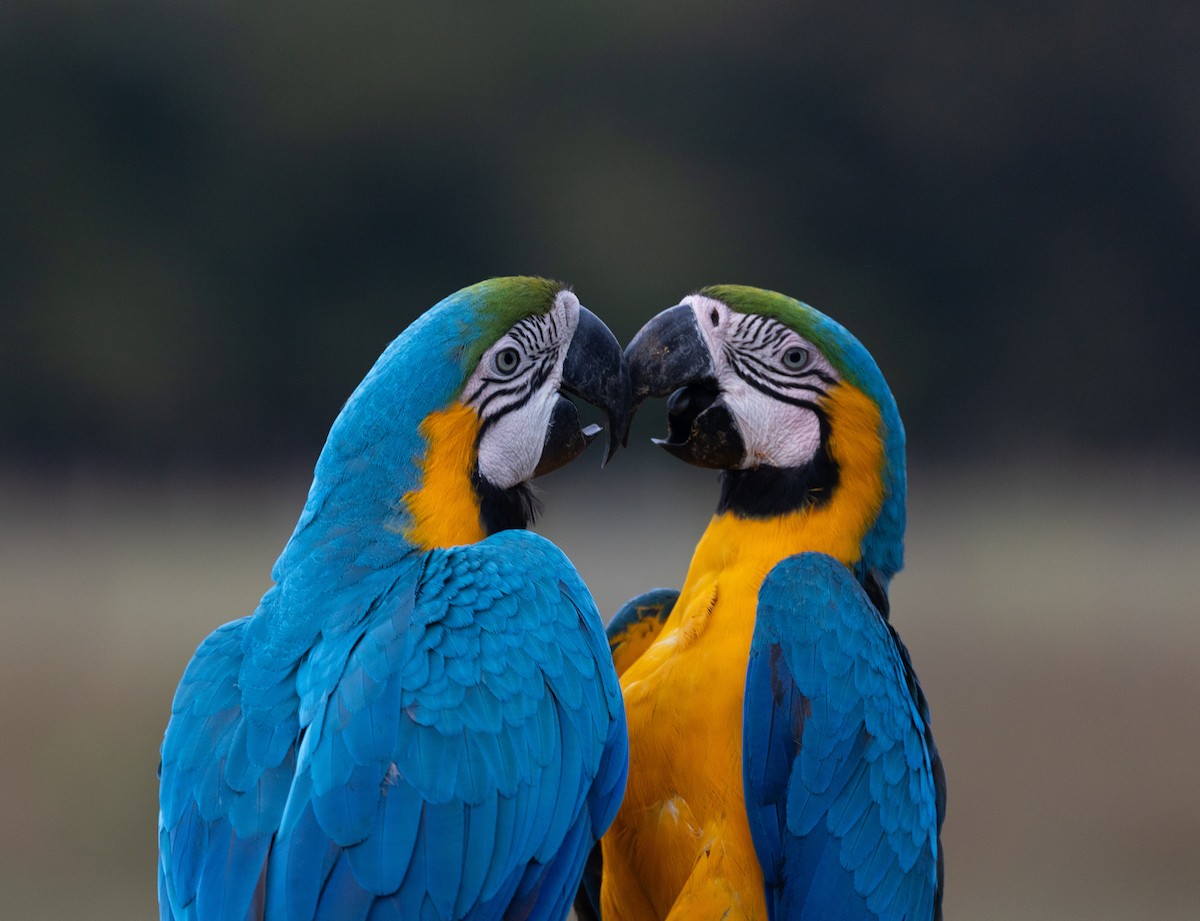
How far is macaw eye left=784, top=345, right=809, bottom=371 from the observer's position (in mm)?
1795

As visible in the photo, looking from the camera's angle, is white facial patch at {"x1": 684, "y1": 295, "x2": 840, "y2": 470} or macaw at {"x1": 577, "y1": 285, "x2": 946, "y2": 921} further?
white facial patch at {"x1": 684, "y1": 295, "x2": 840, "y2": 470}

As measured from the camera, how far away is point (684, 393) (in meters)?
1.90

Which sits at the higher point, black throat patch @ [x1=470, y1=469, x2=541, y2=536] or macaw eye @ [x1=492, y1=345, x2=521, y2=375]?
macaw eye @ [x1=492, y1=345, x2=521, y2=375]

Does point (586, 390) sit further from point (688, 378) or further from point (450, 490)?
point (450, 490)

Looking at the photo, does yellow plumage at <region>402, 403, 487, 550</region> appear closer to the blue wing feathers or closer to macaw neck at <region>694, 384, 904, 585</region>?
the blue wing feathers

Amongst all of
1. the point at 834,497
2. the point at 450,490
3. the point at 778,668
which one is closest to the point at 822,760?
the point at 778,668

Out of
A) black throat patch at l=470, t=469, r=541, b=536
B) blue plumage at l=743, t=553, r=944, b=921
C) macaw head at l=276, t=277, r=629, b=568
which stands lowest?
blue plumage at l=743, t=553, r=944, b=921

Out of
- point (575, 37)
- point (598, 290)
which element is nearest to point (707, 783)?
point (598, 290)

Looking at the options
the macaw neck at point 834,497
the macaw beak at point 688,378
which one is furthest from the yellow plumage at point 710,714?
the macaw beak at point 688,378

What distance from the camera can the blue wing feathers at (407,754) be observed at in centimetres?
126

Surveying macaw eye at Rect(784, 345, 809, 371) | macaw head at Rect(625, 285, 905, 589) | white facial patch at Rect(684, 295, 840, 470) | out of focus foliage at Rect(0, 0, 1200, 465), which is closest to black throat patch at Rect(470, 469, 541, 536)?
macaw head at Rect(625, 285, 905, 589)

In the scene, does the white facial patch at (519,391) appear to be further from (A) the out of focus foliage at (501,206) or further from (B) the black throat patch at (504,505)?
(A) the out of focus foliage at (501,206)

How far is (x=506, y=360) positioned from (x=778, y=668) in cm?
59

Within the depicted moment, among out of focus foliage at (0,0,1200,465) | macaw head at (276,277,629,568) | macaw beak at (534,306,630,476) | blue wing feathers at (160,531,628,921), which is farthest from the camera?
out of focus foliage at (0,0,1200,465)
